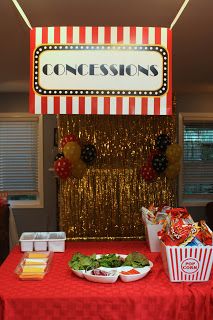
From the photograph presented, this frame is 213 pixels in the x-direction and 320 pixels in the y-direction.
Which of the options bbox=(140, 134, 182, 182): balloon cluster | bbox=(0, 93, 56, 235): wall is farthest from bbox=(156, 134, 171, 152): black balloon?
bbox=(0, 93, 56, 235): wall

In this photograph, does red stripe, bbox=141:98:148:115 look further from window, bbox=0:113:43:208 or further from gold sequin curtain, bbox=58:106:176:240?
window, bbox=0:113:43:208

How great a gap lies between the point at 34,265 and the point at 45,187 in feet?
14.9

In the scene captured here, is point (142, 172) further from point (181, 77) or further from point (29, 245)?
point (29, 245)

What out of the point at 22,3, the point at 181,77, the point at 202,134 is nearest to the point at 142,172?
the point at 181,77

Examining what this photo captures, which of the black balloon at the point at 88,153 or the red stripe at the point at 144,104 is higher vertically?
the red stripe at the point at 144,104

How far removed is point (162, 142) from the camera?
5.43m

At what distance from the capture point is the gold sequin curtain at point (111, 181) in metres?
5.67

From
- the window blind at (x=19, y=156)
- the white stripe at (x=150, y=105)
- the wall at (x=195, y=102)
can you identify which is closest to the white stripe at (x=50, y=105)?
the white stripe at (x=150, y=105)

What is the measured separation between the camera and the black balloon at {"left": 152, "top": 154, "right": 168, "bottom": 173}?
5.31 metres

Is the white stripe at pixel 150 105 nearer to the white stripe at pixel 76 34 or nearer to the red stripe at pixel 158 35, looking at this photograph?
the red stripe at pixel 158 35

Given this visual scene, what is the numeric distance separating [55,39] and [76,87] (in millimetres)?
267

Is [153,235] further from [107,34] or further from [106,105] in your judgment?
[107,34]

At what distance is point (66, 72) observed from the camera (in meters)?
1.98

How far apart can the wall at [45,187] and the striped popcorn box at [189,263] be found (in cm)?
490
